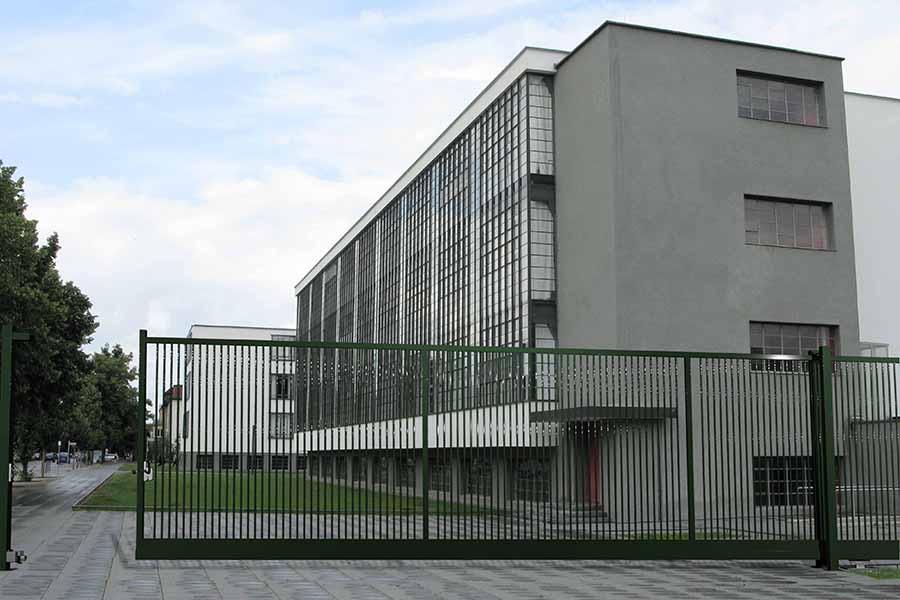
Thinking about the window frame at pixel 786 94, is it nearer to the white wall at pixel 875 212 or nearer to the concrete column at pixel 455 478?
the white wall at pixel 875 212

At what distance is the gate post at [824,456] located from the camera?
1620 centimetres

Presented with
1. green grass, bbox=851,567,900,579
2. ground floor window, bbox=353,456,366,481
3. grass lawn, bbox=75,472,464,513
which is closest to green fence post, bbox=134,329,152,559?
grass lawn, bbox=75,472,464,513

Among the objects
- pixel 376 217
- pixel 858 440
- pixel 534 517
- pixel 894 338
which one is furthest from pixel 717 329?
pixel 376 217

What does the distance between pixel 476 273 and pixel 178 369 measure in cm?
2782

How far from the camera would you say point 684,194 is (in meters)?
33.1

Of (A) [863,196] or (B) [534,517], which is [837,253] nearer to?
(A) [863,196]

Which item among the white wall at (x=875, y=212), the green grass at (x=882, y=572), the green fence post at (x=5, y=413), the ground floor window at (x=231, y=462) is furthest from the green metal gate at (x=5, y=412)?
the white wall at (x=875, y=212)

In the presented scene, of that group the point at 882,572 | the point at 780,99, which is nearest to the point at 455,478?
the point at 882,572

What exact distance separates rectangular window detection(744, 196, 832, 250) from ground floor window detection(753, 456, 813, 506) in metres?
18.1

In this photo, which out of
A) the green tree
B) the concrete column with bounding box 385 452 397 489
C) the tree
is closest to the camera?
the concrete column with bounding box 385 452 397 489

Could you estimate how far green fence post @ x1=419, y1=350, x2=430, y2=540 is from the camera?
1490 centimetres

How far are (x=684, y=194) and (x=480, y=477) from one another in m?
19.6

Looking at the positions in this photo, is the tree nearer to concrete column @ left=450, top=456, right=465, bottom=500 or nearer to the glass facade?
the glass facade

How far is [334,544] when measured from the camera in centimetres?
1466
